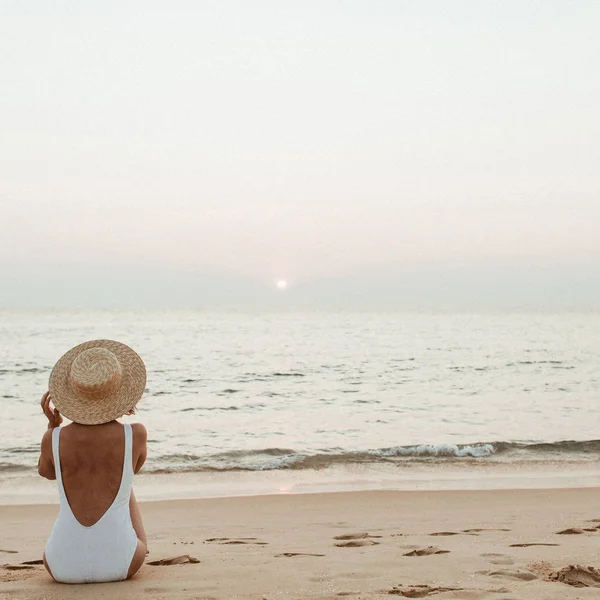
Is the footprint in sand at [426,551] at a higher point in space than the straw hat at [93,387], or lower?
lower

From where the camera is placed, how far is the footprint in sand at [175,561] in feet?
16.0

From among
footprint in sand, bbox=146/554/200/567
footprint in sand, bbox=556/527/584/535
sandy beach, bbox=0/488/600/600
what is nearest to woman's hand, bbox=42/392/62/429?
sandy beach, bbox=0/488/600/600

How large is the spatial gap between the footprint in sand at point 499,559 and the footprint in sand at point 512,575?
232mm

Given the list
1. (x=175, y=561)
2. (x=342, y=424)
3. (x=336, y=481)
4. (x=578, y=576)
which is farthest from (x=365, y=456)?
(x=578, y=576)

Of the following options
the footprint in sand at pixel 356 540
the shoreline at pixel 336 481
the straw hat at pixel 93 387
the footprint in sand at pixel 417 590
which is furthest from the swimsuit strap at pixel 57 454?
the shoreline at pixel 336 481

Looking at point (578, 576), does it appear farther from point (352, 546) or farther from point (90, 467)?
point (90, 467)

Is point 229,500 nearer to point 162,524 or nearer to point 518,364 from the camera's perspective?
point 162,524

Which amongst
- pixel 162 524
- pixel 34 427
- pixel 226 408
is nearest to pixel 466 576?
pixel 162 524

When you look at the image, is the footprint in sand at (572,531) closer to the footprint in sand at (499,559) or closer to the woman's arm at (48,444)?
the footprint in sand at (499,559)

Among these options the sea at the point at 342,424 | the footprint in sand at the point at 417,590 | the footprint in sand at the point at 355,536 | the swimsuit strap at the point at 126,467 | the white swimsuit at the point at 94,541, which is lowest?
the sea at the point at 342,424

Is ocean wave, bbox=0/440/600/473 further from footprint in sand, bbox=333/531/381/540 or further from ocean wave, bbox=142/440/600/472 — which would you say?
footprint in sand, bbox=333/531/381/540

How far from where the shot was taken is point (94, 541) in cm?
404

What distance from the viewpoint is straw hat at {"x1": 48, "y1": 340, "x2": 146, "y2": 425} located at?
3922 millimetres

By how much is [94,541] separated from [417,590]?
1896 mm
